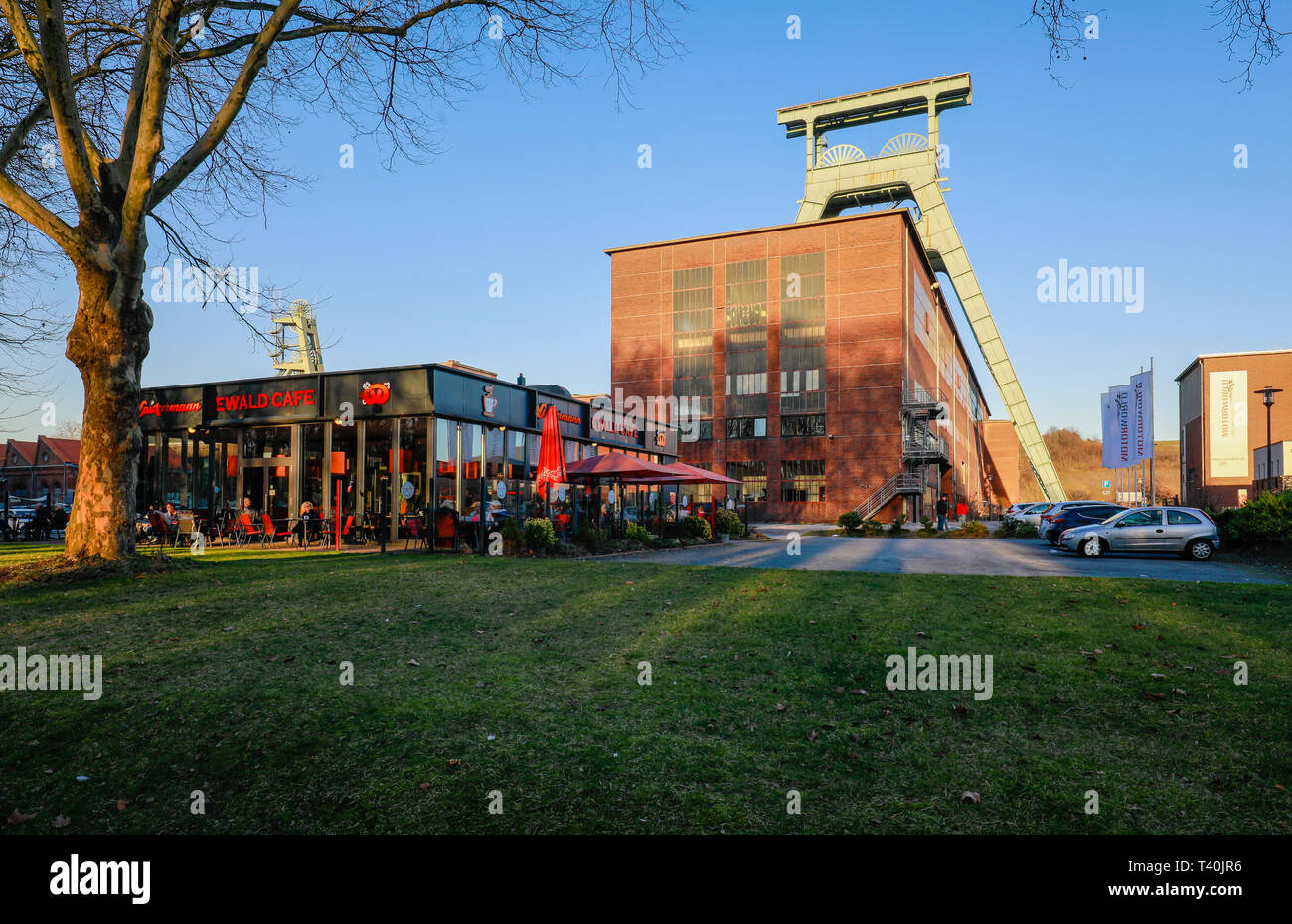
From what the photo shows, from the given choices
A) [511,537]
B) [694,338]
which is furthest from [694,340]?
[511,537]

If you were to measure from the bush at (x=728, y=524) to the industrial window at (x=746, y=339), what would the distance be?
99.5ft

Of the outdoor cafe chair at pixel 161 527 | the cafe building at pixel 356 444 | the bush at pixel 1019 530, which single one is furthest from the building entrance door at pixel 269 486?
the bush at pixel 1019 530

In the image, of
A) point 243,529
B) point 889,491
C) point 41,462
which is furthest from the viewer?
point 41,462

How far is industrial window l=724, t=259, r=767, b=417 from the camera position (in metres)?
57.5

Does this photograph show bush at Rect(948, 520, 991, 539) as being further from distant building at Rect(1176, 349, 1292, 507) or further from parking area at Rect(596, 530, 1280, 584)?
distant building at Rect(1176, 349, 1292, 507)

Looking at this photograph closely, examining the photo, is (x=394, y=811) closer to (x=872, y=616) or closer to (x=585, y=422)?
(x=872, y=616)

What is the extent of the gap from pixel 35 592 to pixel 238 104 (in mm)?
7075

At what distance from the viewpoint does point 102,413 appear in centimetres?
979

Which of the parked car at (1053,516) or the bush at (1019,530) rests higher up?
the parked car at (1053,516)

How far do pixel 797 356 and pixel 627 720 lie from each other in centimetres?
5433

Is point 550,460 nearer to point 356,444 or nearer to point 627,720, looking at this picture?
point 356,444

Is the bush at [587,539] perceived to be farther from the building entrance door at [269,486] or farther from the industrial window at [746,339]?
the industrial window at [746,339]

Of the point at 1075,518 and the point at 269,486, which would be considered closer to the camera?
the point at 269,486

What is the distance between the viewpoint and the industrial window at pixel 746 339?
57500mm
